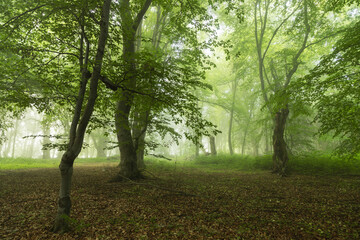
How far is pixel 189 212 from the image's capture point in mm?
4738

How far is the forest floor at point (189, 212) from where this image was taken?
366 centimetres

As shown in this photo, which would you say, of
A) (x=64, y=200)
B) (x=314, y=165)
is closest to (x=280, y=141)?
(x=314, y=165)

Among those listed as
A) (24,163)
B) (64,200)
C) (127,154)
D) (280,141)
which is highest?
(280,141)

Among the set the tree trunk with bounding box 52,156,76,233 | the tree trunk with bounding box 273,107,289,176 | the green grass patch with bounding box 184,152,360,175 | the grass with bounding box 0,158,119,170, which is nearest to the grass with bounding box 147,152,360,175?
the green grass patch with bounding box 184,152,360,175

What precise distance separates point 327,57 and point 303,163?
676cm

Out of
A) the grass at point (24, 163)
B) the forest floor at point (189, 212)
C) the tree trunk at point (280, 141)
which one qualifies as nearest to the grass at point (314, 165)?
the tree trunk at point (280, 141)

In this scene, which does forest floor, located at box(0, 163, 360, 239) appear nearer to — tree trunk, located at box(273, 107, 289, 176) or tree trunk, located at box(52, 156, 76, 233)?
tree trunk, located at box(52, 156, 76, 233)

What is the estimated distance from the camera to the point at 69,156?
3.63 m

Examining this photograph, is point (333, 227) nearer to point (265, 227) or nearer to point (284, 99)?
point (265, 227)

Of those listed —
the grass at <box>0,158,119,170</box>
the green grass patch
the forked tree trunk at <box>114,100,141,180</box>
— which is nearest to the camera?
the forked tree trunk at <box>114,100,141,180</box>

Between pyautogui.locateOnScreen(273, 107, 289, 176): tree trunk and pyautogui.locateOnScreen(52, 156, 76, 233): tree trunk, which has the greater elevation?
pyautogui.locateOnScreen(273, 107, 289, 176): tree trunk

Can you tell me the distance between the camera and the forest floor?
3660mm

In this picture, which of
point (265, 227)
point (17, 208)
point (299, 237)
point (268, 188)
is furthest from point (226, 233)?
point (17, 208)

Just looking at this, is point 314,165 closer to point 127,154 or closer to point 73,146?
point 127,154
